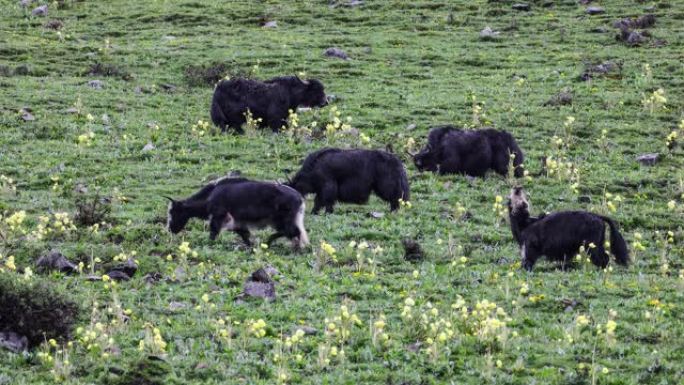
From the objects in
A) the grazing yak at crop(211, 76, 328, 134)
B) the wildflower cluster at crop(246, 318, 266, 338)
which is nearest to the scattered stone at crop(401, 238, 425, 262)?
the wildflower cluster at crop(246, 318, 266, 338)

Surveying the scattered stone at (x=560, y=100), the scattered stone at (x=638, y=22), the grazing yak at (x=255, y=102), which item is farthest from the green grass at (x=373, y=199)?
the grazing yak at (x=255, y=102)

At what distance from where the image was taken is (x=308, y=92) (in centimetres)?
2644

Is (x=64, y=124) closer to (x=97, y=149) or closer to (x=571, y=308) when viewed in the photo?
(x=97, y=149)

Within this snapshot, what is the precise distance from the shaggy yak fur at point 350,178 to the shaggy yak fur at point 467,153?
2.66 meters

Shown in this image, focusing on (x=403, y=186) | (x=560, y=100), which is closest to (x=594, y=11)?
(x=560, y=100)

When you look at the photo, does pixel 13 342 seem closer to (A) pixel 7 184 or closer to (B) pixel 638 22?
(A) pixel 7 184

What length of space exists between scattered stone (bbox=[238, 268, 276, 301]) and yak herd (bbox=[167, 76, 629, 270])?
2.10m

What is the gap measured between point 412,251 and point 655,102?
13.2m

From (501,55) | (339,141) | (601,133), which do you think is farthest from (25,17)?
(601,133)

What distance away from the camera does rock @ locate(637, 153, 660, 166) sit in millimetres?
23141

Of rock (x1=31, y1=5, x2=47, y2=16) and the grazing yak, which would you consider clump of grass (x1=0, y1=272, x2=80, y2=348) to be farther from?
rock (x1=31, y1=5, x2=47, y2=16)

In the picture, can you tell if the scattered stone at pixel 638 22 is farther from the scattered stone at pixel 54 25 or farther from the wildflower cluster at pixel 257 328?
the wildflower cluster at pixel 257 328

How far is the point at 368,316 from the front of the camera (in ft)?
44.0

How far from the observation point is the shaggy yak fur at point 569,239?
15.6 m
